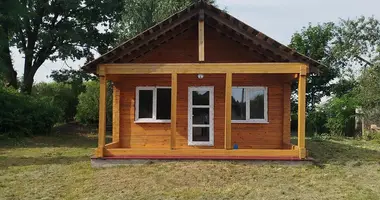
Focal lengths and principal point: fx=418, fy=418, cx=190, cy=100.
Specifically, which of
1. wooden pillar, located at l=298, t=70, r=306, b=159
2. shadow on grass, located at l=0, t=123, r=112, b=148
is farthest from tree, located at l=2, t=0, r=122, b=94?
wooden pillar, located at l=298, t=70, r=306, b=159

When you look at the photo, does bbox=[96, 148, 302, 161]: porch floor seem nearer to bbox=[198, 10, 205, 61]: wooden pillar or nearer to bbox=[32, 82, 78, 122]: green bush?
bbox=[198, 10, 205, 61]: wooden pillar

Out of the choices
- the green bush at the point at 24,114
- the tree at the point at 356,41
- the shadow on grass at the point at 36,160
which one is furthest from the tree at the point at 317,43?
the shadow on grass at the point at 36,160

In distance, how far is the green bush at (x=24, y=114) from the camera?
2016cm

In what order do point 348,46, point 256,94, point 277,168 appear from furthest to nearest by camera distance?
point 348,46 → point 256,94 → point 277,168

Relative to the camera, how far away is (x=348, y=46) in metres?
33.0

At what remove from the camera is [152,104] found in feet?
43.5

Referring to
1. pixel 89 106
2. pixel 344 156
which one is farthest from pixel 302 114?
pixel 89 106

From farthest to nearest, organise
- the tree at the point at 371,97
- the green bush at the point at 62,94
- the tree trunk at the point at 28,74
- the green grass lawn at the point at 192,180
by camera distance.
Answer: the green bush at the point at 62,94 < the tree trunk at the point at 28,74 < the tree at the point at 371,97 < the green grass lawn at the point at 192,180

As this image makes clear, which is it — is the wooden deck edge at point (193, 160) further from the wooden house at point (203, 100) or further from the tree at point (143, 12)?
the tree at point (143, 12)

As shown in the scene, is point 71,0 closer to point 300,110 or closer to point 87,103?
point 87,103

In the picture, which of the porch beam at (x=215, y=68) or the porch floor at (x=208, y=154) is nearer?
the porch floor at (x=208, y=154)

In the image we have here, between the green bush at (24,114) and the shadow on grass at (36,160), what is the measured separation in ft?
23.7

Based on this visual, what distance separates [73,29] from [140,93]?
44.5 feet

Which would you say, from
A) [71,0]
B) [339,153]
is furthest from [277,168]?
[71,0]
